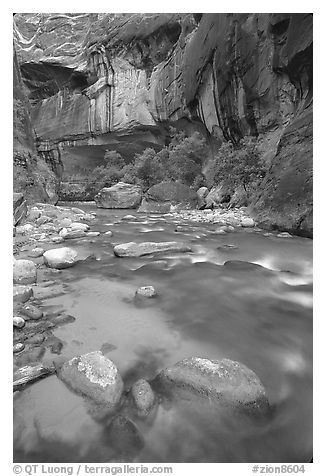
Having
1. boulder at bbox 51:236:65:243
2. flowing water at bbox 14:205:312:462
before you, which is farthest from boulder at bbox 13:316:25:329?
boulder at bbox 51:236:65:243

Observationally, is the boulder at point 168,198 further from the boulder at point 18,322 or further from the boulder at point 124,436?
the boulder at point 124,436

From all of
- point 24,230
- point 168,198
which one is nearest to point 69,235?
point 24,230

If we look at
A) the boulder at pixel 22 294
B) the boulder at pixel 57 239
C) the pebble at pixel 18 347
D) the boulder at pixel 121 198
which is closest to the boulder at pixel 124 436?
the pebble at pixel 18 347

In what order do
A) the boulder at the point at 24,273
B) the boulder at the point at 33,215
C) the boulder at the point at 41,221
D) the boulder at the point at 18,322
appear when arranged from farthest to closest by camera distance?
the boulder at the point at 33,215, the boulder at the point at 41,221, the boulder at the point at 24,273, the boulder at the point at 18,322

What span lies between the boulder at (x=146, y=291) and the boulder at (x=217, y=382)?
2.48ft

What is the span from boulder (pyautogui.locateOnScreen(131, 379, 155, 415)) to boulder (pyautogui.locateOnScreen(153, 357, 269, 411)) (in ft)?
0.19

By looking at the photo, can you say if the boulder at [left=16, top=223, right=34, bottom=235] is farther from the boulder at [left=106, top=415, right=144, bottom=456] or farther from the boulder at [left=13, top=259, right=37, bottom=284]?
the boulder at [left=106, top=415, right=144, bottom=456]

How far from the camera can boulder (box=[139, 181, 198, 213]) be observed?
9.47 metres

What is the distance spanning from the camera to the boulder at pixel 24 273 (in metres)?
2.04

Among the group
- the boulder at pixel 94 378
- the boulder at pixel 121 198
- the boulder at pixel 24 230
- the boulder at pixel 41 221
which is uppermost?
the boulder at pixel 94 378

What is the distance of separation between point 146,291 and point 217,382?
3.07ft

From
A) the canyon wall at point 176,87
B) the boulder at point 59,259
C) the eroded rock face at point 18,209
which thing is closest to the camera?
the boulder at point 59,259

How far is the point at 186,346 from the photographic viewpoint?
4.41 feet

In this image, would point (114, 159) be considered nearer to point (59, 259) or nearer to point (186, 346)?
point (59, 259)
